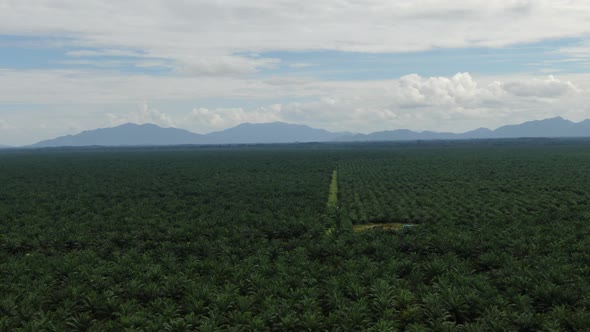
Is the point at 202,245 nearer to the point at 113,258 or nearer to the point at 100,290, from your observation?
the point at 113,258

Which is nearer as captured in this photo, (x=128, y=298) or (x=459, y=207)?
(x=128, y=298)

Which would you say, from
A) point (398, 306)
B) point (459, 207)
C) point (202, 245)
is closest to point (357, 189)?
point (459, 207)

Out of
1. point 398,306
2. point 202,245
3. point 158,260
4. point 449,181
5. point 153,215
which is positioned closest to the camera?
point 398,306

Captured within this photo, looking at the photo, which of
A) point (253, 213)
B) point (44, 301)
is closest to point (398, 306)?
point (44, 301)

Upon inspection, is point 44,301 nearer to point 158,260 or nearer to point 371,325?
point 158,260

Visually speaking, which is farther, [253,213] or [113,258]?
[253,213]

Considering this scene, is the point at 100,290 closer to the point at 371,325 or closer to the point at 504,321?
the point at 371,325

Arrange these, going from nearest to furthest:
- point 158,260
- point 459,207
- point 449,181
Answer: point 158,260, point 459,207, point 449,181

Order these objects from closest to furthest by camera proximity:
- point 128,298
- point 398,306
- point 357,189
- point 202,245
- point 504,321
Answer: point 504,321
point 398,306
point 128,298
point 202,245
point 357,189

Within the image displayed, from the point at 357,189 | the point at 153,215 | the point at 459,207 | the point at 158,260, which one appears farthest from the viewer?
the point at 357,189
